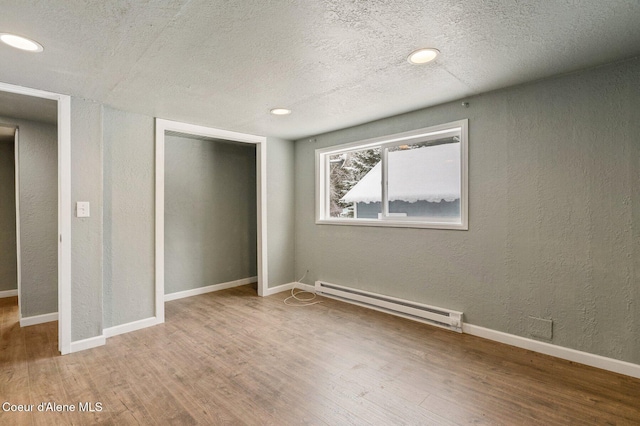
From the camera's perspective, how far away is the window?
316cm

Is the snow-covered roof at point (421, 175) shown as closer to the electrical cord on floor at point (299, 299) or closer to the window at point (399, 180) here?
the window at point (399, 180)

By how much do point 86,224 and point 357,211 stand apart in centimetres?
300

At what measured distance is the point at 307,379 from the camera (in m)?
2.24

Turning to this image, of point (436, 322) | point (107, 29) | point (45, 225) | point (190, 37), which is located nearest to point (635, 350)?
point (436, 322)

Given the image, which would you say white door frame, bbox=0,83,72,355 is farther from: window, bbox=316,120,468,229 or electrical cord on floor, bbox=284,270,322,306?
window, bbox=316,120,468,229

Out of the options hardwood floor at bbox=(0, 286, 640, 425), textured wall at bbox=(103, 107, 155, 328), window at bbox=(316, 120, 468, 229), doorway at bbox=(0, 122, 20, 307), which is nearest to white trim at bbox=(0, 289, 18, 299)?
doorway at bbox=(0, 122, 20, 307)

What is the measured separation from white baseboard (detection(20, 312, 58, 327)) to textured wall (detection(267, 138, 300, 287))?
8.56 ft

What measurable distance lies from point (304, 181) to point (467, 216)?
246 centimetres

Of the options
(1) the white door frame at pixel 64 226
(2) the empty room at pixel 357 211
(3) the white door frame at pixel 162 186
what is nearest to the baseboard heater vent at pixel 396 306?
(2) the empty room at pixel 357 211

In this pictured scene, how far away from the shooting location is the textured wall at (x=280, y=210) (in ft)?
14.9

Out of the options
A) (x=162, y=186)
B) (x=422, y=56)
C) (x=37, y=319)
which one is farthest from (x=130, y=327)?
(x=422, y=56)

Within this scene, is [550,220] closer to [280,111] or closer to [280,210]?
[280,111]

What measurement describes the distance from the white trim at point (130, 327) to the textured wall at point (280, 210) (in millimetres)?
1631

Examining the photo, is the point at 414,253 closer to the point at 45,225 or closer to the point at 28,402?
the point at 28,402
